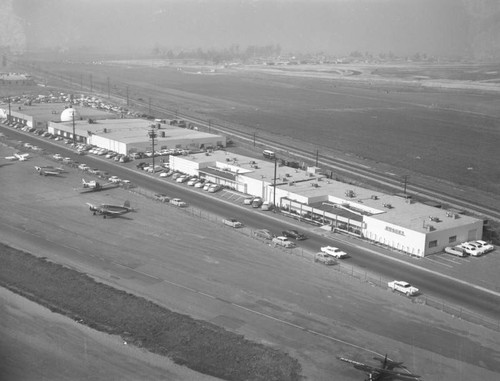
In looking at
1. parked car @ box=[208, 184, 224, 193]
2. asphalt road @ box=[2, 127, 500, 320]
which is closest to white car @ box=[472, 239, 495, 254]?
asphalt road @ box=[2, 127, 500, 320]

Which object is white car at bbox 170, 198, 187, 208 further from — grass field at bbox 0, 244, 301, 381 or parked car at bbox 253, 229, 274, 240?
grass field at bbox 0, 244, 301, 381

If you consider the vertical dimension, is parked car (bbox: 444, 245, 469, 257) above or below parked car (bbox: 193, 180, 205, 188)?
below

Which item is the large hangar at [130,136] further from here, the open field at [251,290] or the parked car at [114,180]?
the open field at [251,290]

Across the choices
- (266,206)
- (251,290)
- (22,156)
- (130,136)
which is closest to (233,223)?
(266,206)

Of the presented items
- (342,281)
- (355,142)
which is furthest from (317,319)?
(355,142)

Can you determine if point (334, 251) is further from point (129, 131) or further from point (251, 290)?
point (129, 131)

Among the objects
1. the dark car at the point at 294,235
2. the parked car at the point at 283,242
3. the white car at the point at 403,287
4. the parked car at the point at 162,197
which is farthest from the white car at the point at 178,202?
the white car at the point at 403,287
